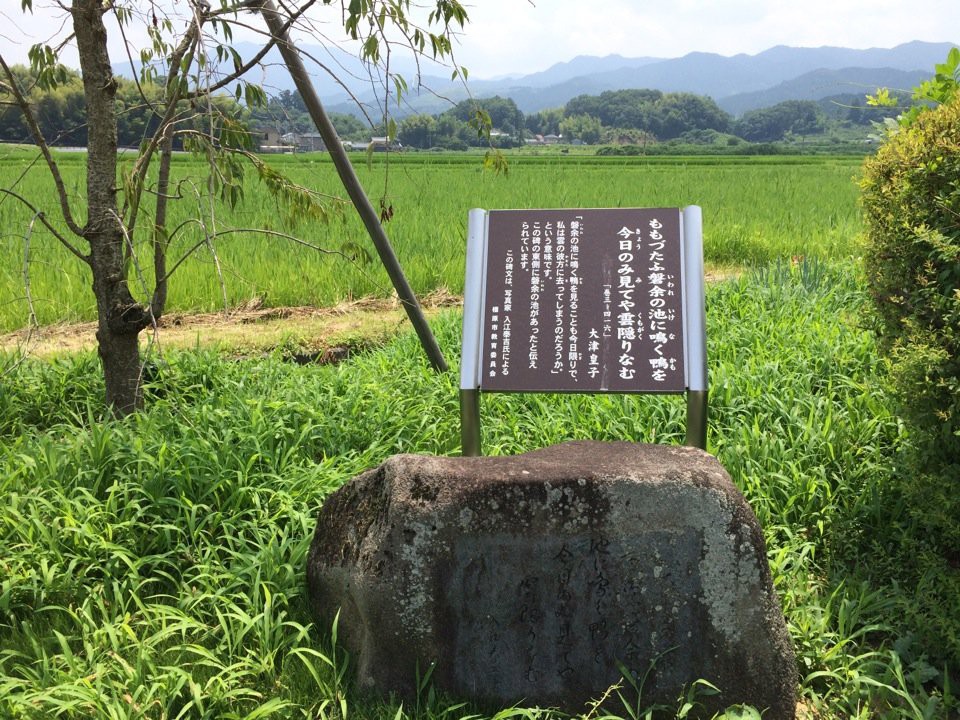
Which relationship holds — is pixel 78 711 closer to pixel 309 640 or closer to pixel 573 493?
pixel 309 640

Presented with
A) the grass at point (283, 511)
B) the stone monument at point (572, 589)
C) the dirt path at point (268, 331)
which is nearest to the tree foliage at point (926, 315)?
the grass at point (283, 511)

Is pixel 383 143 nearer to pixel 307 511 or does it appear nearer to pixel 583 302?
pixel 583 302

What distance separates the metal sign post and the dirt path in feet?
8.17

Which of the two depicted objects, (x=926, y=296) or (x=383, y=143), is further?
(x=383, y=143)

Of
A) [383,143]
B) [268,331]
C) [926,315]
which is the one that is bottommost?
[268,331]

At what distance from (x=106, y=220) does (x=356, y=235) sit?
544cm

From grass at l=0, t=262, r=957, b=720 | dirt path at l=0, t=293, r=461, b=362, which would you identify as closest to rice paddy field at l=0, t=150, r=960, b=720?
grass at l=0, t=262, r=957, b=720

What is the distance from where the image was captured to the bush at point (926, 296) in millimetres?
2412

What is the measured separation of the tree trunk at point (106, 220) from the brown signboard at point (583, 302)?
1591 millimetres

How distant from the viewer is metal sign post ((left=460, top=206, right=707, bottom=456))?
9.05ft

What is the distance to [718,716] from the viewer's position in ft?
6.80

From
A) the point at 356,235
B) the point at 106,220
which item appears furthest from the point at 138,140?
the point at 356,235

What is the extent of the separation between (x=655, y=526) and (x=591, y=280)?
114cm

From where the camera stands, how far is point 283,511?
2.83 metres
